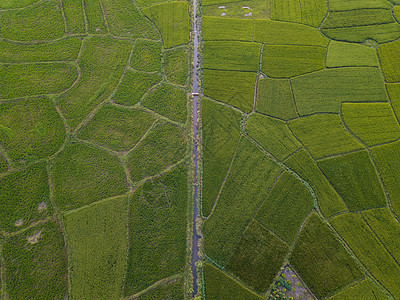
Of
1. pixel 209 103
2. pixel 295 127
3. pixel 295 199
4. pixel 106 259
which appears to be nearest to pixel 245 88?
pixel 209 103

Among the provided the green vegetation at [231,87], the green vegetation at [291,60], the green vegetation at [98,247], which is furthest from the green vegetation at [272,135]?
the green vegetation at [98,247]

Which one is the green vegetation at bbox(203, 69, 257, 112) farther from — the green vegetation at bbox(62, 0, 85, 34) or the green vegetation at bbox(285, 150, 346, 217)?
the green vegetation at bbox(62, 0, 85, 34)

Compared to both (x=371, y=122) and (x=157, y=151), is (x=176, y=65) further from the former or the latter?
(x=371, y=122)

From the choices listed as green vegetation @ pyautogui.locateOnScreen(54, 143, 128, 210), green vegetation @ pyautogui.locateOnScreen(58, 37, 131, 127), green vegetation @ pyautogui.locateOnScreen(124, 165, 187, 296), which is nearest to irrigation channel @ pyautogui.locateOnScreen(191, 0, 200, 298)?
green vegetation @ pyautogui.locateOnScreen(124, 165, 187, 296)

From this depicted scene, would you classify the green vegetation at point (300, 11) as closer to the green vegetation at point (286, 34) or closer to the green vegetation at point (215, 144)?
the green vegetation at point (286, 34)

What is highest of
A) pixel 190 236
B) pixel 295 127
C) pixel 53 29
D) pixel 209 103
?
pixel 53 29

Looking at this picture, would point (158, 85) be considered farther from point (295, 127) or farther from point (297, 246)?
point (297, 246)
